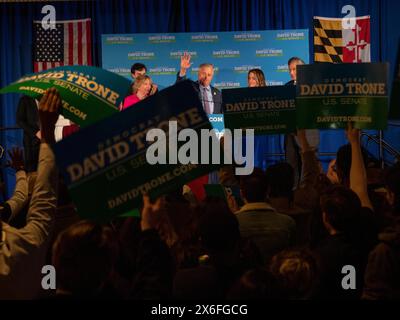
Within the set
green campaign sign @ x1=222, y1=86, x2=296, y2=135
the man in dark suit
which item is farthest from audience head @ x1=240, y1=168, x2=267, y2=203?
the man in dark suit

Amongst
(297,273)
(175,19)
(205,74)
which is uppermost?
(175,19)

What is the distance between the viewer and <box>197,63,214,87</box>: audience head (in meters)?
8.48

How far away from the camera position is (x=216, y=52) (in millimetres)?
9078

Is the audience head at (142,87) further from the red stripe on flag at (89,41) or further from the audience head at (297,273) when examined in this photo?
the audience head at (297,273)

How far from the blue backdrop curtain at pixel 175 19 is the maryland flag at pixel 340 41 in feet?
→ 0.54

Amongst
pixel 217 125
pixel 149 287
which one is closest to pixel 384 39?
pixel 217 125

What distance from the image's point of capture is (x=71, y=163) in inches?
76.2

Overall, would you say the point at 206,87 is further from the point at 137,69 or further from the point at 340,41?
the point at 340,41

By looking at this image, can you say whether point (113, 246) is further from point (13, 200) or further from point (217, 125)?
point (217, 125)

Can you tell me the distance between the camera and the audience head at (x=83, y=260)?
170 centimetres

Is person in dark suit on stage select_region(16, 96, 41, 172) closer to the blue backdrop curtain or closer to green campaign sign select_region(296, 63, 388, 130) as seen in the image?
the blue backdrop curtain

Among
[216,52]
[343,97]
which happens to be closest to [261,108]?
[343,97]

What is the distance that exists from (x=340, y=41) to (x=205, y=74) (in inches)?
75.9

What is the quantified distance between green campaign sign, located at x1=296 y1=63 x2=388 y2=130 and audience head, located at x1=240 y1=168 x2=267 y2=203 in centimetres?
70
